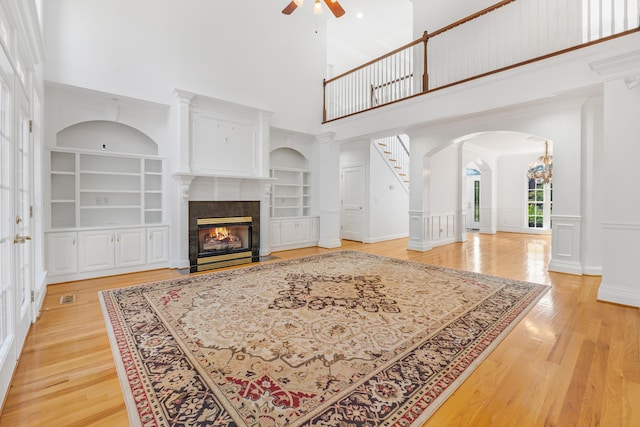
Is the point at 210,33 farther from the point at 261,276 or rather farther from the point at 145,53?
the point at 261,276

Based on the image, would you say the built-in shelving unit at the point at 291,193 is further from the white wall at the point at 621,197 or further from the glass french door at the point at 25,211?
the white wall at the point at 621,197

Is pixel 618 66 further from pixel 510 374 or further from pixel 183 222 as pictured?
pixel 183 222

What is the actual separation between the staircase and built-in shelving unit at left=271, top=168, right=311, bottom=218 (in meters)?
2.57

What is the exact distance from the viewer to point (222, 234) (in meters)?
5.92

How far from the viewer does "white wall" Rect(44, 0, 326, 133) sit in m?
4.30

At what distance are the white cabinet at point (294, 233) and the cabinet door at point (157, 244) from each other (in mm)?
2284

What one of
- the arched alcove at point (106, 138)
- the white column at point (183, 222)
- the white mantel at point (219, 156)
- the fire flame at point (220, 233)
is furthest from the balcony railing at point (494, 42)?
the arched alcove at point (106, 138)

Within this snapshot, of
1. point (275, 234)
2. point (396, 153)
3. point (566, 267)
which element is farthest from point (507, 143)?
point (275, 234)

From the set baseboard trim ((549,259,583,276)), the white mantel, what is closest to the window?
baseboard trim ((549,259,583,276))

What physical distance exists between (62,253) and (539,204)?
43.2 ft

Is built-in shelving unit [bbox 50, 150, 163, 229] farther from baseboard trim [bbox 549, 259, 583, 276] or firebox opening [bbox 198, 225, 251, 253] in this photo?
baseboard trim [bbox 549, 259, 583, 276]

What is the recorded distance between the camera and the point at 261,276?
4.55m

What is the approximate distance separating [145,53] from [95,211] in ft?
9.07

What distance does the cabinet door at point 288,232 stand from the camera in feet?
22.9
